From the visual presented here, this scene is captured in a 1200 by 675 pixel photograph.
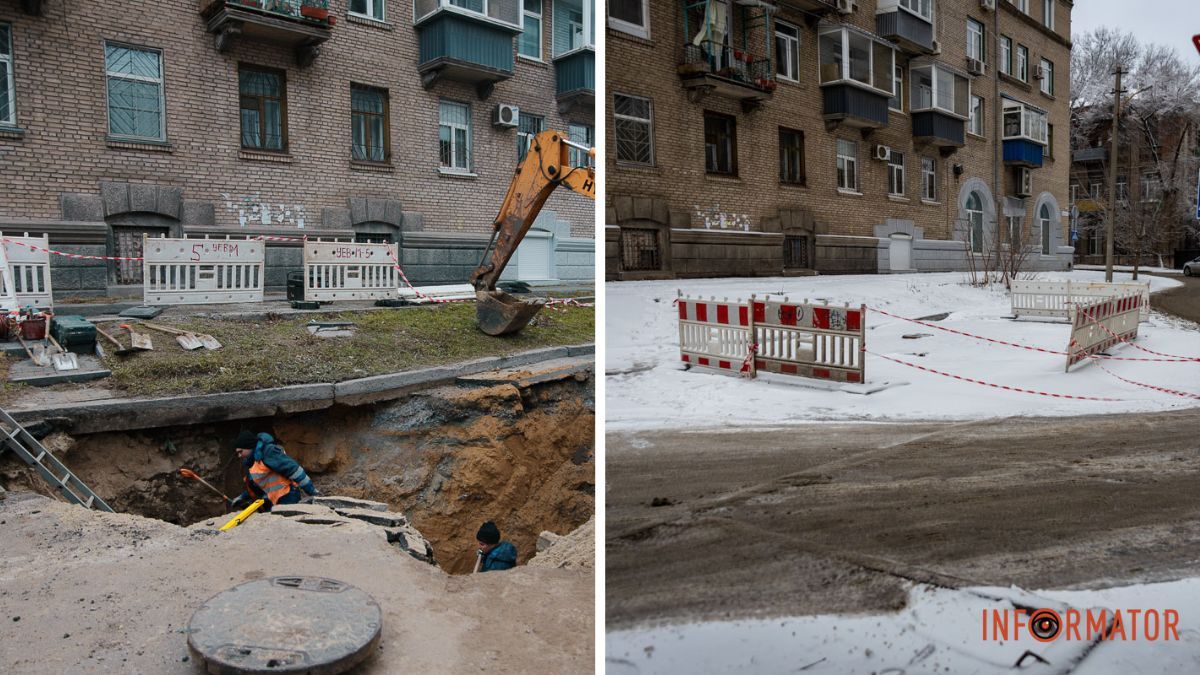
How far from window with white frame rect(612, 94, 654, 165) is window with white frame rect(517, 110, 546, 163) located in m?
8.52

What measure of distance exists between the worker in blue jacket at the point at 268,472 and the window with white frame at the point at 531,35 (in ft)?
20.5

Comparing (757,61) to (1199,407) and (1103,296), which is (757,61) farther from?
(1199,407)

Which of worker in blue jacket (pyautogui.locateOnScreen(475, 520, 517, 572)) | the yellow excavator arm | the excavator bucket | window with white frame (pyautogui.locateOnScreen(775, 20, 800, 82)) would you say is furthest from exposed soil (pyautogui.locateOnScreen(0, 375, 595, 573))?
window with white frame (pyautogui.locateOnScreen(775, 20, 800, 82))

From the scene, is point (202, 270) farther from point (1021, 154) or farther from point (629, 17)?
point (1021, 154)

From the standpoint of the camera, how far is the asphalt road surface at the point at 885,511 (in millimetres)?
1540

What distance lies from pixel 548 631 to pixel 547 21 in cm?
779

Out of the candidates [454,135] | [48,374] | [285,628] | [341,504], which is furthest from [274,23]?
[285,628]

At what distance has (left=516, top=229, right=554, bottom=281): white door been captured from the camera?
34.6 feet

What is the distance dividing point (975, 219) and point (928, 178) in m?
0.17

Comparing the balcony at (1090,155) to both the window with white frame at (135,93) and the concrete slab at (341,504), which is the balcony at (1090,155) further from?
the window with white frame at (135,93)

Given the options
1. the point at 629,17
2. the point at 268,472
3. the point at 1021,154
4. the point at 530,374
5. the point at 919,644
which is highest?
the point at 629,17

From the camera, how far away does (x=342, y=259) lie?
9.78 meters

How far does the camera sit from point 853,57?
1.79 meters

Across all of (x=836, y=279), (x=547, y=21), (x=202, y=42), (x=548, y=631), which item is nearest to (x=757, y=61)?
(x=836, y=279)
